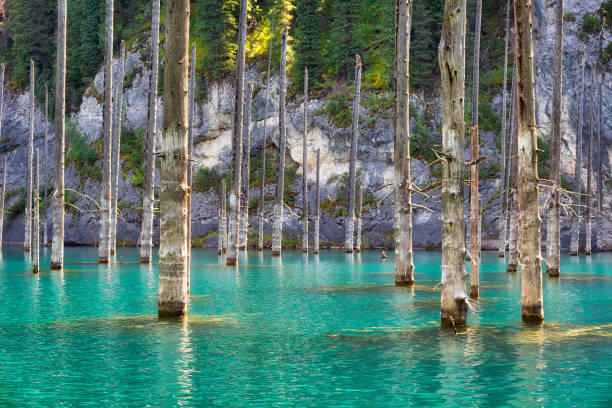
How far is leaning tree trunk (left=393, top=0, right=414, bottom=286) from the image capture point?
82.2ft

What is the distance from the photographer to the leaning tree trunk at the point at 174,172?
632 inches

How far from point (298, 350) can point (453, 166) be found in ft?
16.3

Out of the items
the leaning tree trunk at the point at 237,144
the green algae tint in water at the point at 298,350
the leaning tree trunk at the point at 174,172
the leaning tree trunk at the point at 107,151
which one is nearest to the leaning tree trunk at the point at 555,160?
the green algae tint in water at the point at 298,350

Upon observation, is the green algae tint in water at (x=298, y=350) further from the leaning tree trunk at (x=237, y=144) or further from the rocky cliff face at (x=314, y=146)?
the rocky cliff face at (x=314, y=146)

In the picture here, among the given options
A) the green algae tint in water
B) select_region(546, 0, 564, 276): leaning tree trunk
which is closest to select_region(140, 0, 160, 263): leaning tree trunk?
the green algae tint in water

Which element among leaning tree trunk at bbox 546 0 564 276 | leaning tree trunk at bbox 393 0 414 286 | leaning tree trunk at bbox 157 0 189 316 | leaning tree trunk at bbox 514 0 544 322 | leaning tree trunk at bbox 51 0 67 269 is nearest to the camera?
leaning tree trunk at bbox 514 0 544 322

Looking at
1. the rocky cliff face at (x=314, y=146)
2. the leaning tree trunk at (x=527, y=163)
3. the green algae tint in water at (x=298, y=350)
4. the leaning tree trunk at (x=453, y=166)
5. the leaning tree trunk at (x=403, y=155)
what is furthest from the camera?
the rocky cliff face at (x=314, y=146)

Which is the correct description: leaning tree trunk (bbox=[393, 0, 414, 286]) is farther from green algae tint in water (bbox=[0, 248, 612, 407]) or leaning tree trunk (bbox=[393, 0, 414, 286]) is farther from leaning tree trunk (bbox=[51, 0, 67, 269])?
leaning tree trunk (bbox=[51, 0, 67, 269])

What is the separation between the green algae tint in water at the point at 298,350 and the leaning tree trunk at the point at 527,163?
4.69 feet

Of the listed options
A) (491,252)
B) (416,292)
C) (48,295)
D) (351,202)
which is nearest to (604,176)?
(491,252)

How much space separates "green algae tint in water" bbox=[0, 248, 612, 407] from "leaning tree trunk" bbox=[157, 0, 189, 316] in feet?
2.81

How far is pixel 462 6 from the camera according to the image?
14.9m

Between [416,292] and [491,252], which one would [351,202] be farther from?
[416,292]

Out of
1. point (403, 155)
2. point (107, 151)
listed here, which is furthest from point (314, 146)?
point (403, 155)
